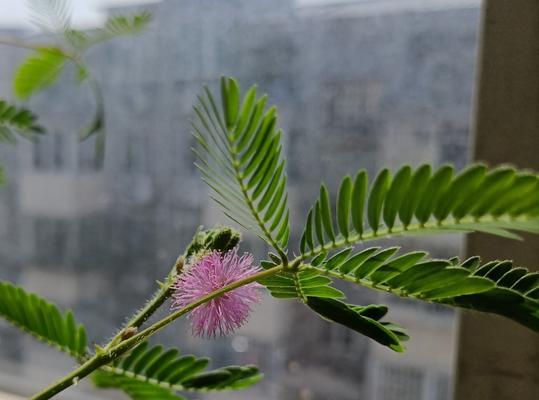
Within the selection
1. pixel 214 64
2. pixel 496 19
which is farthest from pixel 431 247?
pixel 214 64

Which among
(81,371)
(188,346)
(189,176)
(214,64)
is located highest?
(214,64)

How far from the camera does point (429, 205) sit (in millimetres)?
215

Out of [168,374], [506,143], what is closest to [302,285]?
[168,374]

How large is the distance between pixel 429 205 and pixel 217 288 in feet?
Answer: 0.39

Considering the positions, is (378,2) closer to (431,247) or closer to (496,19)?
(496,19)

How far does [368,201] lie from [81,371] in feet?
0.53

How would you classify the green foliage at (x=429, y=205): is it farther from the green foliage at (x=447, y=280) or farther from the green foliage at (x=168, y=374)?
the green foliage at (x=168, y=374)

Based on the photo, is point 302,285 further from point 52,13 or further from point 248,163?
point 52,13

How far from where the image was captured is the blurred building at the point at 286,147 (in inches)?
26.0

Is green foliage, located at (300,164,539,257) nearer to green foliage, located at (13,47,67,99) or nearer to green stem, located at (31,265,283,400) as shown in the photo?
green stem, located at (31,265,283,400)

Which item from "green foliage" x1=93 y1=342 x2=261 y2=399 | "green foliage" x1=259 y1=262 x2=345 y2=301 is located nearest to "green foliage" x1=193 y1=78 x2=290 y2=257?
"green foliage" x1=259 y1=262 x2=345 y2=301

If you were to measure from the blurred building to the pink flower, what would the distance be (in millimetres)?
382

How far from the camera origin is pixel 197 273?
0.95 ft

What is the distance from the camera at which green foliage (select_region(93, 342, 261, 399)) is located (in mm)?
388
